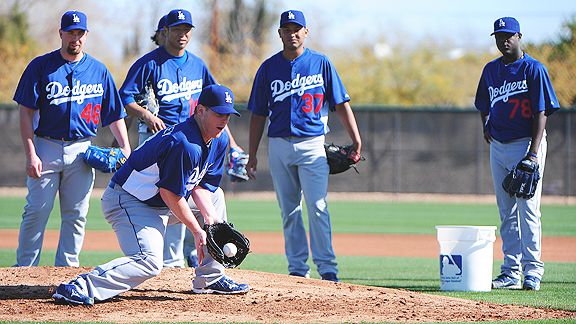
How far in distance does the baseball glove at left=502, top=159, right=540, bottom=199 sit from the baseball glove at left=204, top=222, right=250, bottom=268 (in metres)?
2.50

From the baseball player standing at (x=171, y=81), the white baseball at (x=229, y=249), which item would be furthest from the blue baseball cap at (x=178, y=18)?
the white baseball at (x=229, y=249)

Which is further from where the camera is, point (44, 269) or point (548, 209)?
point (548, 209)

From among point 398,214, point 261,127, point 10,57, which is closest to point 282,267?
point 261,127

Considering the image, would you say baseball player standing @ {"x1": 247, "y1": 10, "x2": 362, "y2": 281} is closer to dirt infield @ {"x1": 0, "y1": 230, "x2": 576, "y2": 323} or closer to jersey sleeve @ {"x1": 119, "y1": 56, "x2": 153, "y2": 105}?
dirt infield @ {"x1": 0, "y1": 230, "x2": 576, "y2": 323}

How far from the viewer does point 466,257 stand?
7297 mm

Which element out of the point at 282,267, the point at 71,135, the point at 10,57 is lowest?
the point at 282,267

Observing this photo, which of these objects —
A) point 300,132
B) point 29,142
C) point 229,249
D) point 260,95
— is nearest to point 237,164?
point 260,95

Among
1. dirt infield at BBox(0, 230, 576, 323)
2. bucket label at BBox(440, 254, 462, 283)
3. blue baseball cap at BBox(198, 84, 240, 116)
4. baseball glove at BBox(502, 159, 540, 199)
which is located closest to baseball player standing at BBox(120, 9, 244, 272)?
dirt infield at BBox(0, 230, 576, 323)

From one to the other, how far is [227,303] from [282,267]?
10.7 ft

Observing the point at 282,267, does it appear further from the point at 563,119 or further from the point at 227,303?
the point at 563,119

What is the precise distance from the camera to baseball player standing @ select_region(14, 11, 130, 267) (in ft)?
24.7

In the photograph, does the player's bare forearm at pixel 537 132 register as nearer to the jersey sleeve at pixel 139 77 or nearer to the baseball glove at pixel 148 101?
the baseball glove at pixel 148 101

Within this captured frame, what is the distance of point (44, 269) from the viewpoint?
23.6 feet

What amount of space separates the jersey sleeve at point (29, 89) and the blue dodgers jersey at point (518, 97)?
3875 mm
